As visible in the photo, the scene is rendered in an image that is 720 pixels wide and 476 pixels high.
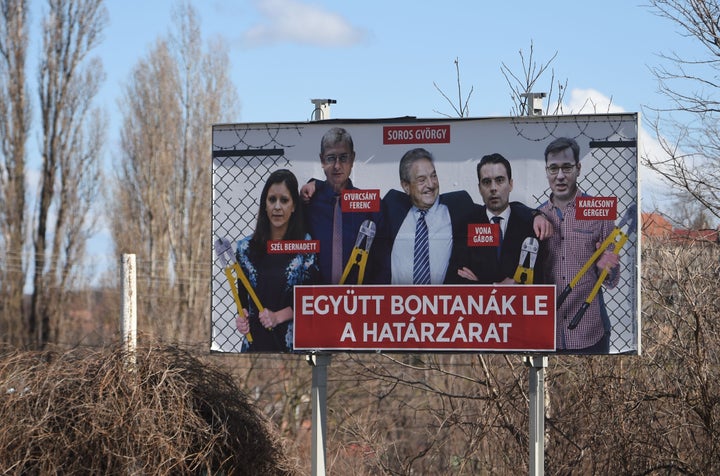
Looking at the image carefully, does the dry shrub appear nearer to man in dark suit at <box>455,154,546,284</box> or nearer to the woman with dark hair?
the woman with dark hair

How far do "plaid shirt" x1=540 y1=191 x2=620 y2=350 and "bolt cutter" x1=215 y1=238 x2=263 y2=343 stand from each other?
248 centimetres

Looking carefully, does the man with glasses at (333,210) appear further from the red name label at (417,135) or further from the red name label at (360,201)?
the red name label at (417,135)

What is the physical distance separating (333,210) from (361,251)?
42 cm

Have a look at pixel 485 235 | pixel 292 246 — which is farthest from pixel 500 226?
pixel 292 246

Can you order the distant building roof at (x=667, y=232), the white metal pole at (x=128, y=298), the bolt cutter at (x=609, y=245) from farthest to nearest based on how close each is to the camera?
the distant building roof at (x=667, y=232)
the white metal pole at (x=128, y=298)
the bolt cutter at (x=609, y=245)

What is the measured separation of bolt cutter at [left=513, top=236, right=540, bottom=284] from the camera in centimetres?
796

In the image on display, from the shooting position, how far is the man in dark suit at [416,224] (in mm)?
8125

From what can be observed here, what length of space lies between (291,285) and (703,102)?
5884 millimetres

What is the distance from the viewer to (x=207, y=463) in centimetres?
859

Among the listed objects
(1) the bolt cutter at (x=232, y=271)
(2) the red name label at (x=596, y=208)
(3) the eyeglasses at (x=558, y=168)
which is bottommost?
(1) the bolt cutter at (x=232, y=271)

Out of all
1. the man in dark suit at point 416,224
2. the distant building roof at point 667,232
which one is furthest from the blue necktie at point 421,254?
the distant building roof at point 667,232

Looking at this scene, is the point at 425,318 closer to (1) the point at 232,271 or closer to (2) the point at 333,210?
(2) the point at 333,210

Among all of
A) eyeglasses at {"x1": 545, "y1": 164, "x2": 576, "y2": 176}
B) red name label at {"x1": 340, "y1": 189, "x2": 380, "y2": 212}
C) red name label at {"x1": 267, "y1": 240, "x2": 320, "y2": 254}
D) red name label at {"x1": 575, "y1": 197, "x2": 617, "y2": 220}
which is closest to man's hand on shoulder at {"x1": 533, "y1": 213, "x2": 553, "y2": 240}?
red name label at {"x1": 575, "y1": 197, "x2": 617, "y2": 220}

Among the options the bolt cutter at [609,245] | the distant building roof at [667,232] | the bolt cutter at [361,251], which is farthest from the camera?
the distant building roof at [667,232]
